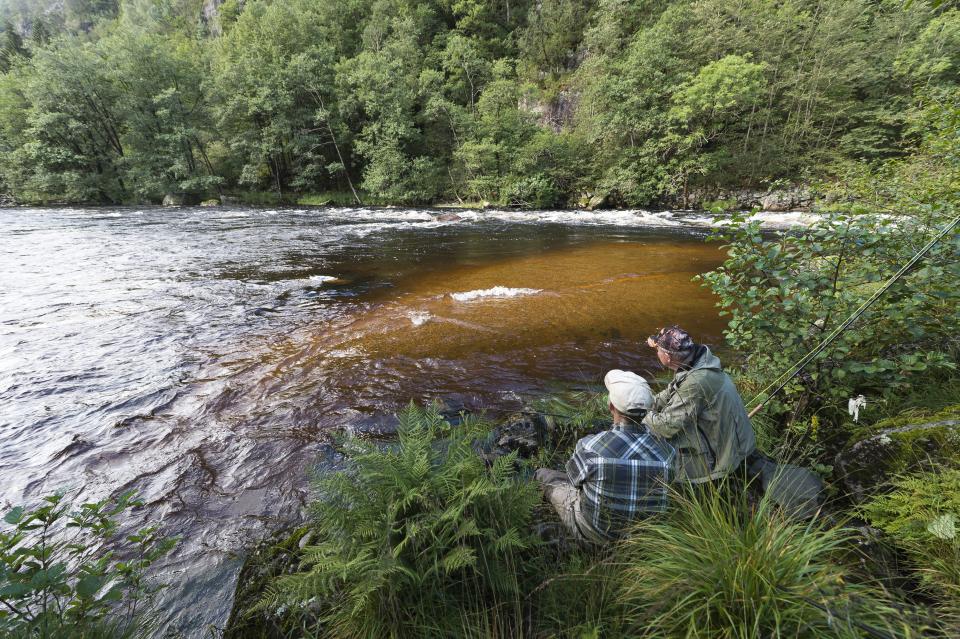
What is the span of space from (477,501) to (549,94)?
3942cm

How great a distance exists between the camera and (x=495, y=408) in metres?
4.46

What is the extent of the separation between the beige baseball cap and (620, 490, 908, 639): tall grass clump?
0.96m

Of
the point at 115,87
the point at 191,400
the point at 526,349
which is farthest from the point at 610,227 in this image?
the point at 115,87

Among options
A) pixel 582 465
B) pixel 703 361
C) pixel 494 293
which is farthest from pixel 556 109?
pixel 582 465

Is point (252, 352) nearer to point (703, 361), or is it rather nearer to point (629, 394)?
point (629, 394)

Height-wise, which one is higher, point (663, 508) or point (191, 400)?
point (663, 508)

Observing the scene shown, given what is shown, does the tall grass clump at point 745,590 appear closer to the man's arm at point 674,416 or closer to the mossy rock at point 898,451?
the man's arm at point 674,416

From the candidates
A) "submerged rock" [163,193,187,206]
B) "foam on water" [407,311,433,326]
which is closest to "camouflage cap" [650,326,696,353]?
"foam on water" [407,311,433,326]

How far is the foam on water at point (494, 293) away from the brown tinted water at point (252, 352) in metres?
0.07

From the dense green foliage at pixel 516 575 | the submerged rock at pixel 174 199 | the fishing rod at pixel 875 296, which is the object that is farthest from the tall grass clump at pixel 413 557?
the submerged rock at pixel 174 199

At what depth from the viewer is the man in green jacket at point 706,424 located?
233cm

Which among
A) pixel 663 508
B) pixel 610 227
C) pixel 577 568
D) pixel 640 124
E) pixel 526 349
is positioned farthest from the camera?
pixel 640 124

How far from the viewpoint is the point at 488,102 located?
30.5 m

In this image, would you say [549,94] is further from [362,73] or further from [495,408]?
[495,408]
